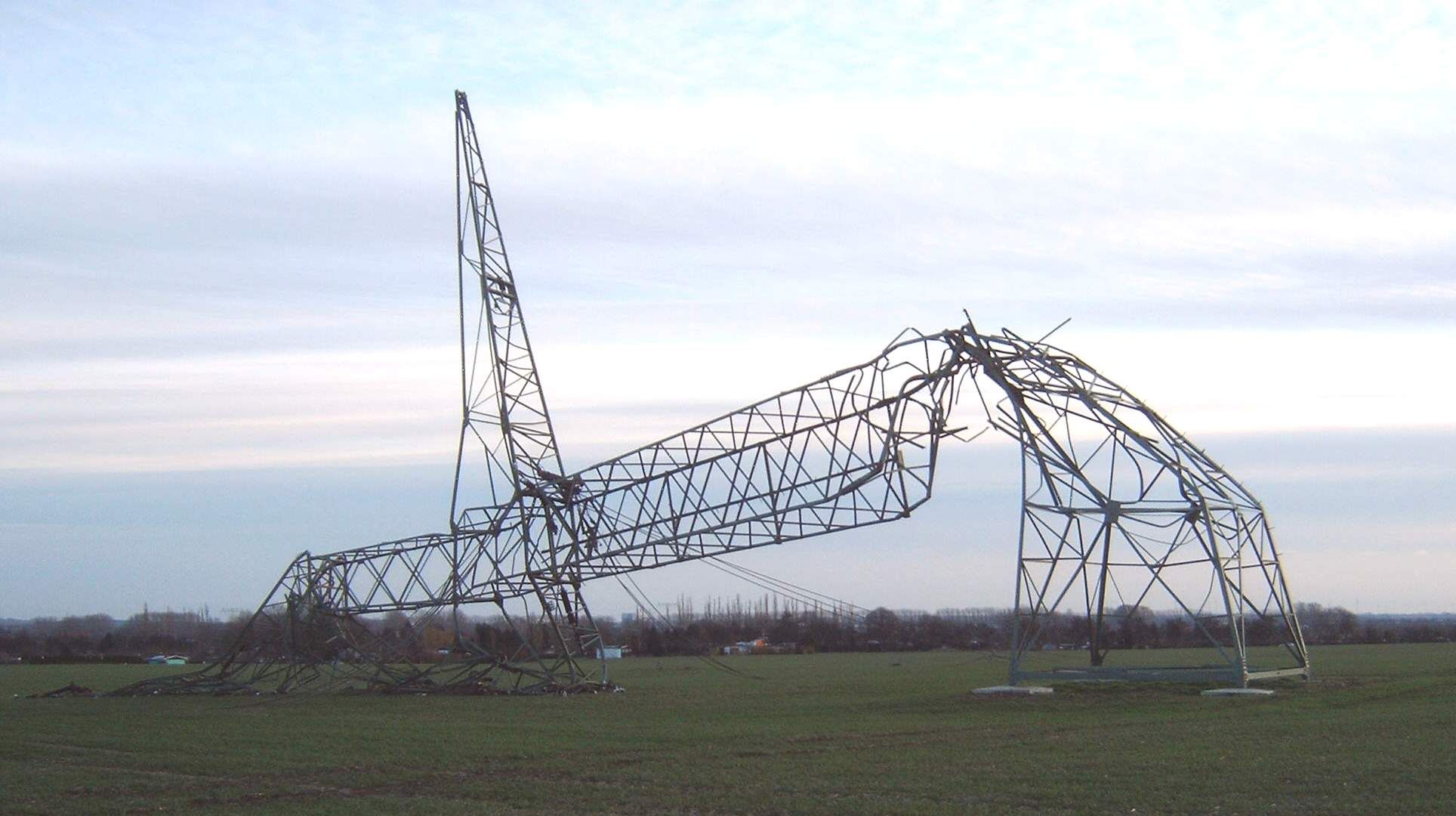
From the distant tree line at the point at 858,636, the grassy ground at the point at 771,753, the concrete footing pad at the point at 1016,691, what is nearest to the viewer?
the grassy ground at the point at 771,753

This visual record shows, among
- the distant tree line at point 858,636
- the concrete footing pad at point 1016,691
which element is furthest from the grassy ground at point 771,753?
the distant tree line at point 858,636

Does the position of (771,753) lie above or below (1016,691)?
below

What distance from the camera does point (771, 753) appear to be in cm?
2277

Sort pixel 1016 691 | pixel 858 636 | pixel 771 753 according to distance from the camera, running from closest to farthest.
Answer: pixel 771 753 < pixel 1016 691 < pixel 858 636

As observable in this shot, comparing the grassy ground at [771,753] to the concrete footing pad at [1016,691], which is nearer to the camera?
the grassy ground at [771,753]

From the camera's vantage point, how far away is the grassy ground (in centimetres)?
1716

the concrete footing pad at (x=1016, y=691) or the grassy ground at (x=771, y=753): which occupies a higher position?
the concrete footing pad at (x=1016, y=691)

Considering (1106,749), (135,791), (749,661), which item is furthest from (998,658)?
(135,791)

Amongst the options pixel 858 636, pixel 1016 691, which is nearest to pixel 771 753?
pixel 1016 691

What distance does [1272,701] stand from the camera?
29562 mm

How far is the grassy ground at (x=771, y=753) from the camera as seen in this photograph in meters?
17.2

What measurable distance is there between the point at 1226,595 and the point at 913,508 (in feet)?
24.0

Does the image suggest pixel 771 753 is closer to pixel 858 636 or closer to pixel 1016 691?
pixel 1016 691

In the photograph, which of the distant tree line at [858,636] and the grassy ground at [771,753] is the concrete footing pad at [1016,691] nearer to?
the grassy ground at [771,753]
